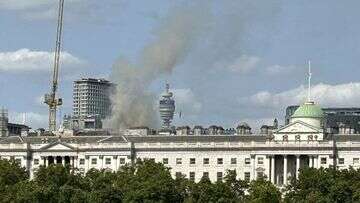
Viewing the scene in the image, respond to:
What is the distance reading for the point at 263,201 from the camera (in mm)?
199375
